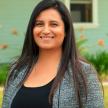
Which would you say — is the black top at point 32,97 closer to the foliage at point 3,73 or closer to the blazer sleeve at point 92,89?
the blazer sleeve at point 92,89

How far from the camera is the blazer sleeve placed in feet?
11.9

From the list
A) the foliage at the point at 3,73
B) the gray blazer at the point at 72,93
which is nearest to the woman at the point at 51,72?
the gray blazer at the point at 72,93

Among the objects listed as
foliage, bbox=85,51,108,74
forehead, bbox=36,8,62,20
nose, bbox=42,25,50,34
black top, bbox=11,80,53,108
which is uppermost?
forehead, bbox=36,8,62,20

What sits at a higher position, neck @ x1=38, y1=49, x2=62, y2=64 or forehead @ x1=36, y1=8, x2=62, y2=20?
forehead @ x1=36, y1=8, x2=62, y2=20

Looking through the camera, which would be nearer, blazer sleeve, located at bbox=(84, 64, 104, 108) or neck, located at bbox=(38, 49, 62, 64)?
blazer sleeve, located at bbox=(84, 64, 104, 108)

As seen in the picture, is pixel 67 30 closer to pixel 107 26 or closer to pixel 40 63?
pixel 40 63

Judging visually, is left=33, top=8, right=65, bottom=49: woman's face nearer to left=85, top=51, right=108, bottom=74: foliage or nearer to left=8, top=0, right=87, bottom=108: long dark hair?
left=8, top=0, right=87, bottom=108: long dark hair

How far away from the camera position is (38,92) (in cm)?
363

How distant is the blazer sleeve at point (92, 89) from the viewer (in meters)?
3.62

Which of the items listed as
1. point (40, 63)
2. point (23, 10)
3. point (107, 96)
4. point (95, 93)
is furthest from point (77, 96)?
point (23, 10)

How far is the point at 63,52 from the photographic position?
148 inches

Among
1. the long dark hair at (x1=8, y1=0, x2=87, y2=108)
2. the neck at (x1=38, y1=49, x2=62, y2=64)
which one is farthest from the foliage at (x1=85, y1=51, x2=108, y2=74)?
the neck at (x1=38, y1=49, x2=62, y2=64)

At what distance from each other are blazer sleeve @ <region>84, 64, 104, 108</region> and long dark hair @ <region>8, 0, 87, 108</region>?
0.05m

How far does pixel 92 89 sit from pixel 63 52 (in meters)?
0.34
